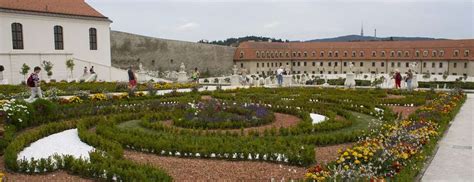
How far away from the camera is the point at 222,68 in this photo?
2491 inches

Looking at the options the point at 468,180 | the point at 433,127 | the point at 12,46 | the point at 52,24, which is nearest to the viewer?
the point at 468,180

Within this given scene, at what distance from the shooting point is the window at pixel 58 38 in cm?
3684

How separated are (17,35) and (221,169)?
3255 cm

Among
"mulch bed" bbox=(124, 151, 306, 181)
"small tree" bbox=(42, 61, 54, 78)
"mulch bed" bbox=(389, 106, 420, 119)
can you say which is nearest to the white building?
"small tree" bbox=(42, 61, 54, 78)

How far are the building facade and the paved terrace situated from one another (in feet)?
104

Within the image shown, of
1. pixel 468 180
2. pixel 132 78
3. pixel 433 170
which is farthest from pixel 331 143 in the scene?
pixel 132 78

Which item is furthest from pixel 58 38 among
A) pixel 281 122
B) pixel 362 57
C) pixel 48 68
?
pixel 362 57

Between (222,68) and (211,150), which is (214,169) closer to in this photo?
(211,150)

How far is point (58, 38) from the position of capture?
37.1 metres

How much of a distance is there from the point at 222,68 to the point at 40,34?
3141 centimetres

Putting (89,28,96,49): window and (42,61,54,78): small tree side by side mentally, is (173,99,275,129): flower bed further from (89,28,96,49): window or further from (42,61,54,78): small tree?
(89,28,96,49): window

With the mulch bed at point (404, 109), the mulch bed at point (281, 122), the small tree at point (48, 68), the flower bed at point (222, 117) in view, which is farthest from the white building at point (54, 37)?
the mulch bed at point (404, 109)

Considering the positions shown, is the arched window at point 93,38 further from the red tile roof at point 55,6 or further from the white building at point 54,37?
the red tile roof at point 55,6

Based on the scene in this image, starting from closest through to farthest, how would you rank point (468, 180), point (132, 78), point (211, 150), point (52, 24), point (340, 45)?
point (468, 180) → point (211, 150) → point (132, 78) → point (52, 24) → point (340, 45)
